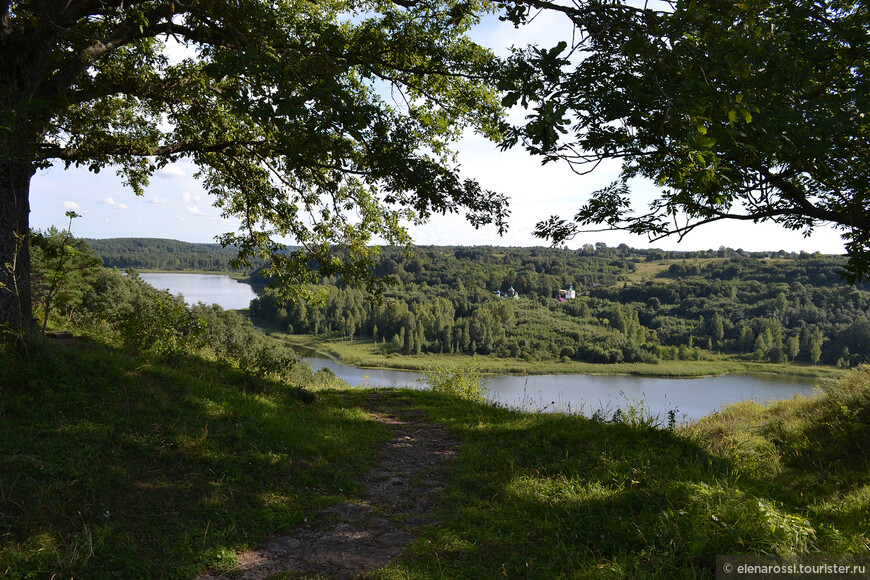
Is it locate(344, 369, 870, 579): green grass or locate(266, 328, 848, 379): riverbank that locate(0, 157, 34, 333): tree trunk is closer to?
locate(344, 369, 870, 579): green grass

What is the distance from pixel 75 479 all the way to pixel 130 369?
2.49 metres

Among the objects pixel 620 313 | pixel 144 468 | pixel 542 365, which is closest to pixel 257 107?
pixel 144 468

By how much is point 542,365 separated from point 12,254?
87.4m

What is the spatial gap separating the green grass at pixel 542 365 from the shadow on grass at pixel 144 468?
215 ft

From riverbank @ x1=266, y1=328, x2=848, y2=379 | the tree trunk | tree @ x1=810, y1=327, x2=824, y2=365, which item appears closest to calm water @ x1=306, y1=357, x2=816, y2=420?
riverbank @ x1=266, y1=328, x2=848, y2=379

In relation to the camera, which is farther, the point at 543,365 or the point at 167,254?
the point at 167,254

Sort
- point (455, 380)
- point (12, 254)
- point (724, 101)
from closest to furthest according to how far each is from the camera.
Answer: point (724, 101) < point (12, 254) < point (455, 380)

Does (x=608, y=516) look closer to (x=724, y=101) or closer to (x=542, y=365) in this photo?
(x=724, y=101)

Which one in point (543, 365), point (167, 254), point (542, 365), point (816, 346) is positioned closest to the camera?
point (816, 346)

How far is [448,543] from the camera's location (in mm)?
3338

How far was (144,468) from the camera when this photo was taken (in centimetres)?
356

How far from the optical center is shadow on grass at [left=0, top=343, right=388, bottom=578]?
8.84ft

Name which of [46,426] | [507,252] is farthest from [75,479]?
[507,252]

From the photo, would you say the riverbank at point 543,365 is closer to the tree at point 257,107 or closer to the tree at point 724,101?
the tree at point 257,107
